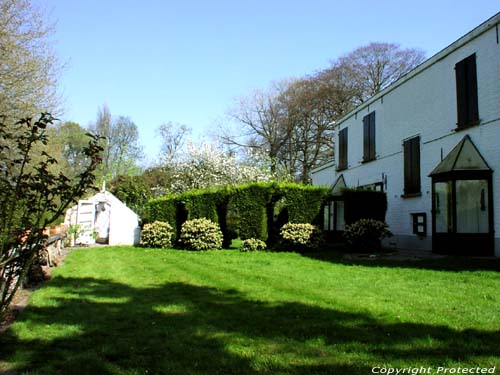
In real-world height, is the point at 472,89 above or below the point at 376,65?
below

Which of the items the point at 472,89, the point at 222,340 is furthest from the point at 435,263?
the point at 222,340

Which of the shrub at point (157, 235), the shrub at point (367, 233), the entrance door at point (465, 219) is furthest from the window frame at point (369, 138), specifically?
the shrub at point (157, 235)

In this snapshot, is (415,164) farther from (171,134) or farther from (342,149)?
(171,134)

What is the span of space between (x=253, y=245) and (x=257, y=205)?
57.1 inches

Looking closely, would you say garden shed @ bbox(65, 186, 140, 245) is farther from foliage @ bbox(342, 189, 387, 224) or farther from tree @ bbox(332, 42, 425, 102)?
tree @ bbox(332, 42, 425, 102)

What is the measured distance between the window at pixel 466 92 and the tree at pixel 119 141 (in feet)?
82.8

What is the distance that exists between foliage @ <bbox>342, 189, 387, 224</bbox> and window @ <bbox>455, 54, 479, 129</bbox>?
3609 mm

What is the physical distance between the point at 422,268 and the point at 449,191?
4.40 m

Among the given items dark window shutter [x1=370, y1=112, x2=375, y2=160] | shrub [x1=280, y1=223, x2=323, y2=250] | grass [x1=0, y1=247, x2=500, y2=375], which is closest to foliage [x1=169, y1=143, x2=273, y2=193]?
dark window shutter [x1=370, y1=112, x2=375, y2=160]

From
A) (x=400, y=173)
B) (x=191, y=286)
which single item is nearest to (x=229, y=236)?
(x=400, y=173)

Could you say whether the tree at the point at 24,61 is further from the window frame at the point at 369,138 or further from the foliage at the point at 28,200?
the window frame at the point at 369,138

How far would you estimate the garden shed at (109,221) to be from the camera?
63.6 ft

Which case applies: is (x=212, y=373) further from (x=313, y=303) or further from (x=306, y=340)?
(x=313, y=303)

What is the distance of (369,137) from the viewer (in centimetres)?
2031
